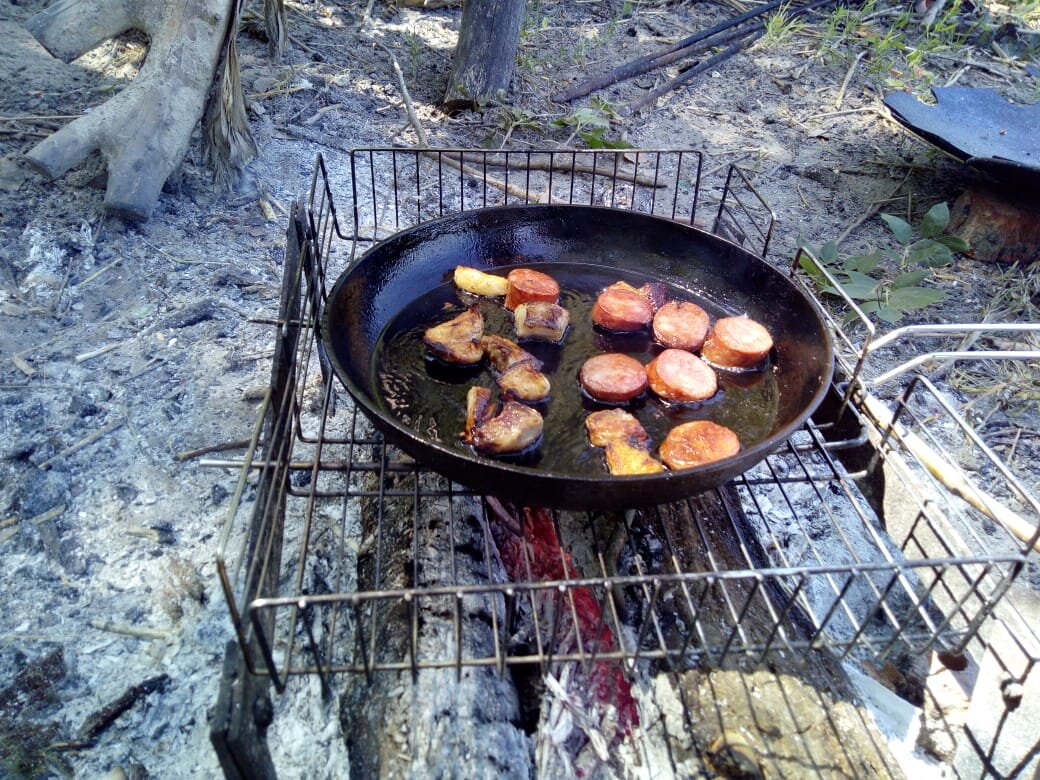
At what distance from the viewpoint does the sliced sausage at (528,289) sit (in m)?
2.86

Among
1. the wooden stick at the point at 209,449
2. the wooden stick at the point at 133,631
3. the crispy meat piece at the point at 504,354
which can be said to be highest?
the crispy meat piece at the point at 504,354

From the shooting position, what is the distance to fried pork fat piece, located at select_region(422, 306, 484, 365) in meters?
2.54

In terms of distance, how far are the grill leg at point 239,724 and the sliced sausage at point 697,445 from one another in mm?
1296

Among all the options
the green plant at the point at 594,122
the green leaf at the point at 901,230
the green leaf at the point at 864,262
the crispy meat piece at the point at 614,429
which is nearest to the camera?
the crispy meat piece at the point at 614,429

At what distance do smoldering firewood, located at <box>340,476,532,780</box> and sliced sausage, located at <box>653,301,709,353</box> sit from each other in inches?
43.4

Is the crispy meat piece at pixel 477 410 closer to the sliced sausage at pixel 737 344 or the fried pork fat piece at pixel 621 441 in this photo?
the fried pork fat piece at pixel 621 441

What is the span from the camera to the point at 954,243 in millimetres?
4734

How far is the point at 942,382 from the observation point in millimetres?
3836

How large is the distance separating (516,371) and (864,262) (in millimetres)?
2872

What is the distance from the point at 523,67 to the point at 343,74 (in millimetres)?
1714

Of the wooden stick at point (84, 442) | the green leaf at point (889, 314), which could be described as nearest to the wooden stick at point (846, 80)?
the green leaf at point (889, 314)

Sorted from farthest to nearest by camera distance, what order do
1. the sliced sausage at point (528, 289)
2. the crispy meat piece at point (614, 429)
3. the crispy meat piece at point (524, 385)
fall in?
the sliced sausage at point (528, 289)
the crispy meat piece at point (524, 385)
the crispy meat piece at point (614, 429)

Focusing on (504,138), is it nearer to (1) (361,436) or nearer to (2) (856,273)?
(2) (856,273)

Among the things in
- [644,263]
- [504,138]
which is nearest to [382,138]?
[504,138]
